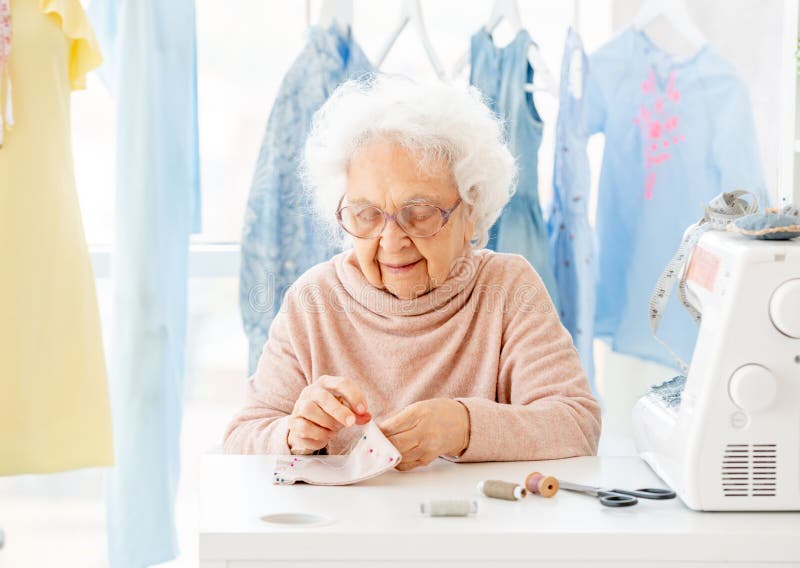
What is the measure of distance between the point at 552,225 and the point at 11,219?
4.46ft

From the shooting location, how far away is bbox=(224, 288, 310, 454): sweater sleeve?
5.60 feet

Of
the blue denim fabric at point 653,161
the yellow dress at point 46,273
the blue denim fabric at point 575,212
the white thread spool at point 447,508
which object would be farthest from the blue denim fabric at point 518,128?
the white thread spool at point 447,508

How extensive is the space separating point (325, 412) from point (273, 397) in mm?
326

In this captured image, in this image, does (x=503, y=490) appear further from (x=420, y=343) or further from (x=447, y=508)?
(x=420, y=343)

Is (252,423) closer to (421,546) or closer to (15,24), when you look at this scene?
(421,546)

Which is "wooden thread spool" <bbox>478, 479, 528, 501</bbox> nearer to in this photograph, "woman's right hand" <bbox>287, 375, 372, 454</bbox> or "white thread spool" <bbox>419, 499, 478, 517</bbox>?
"white thread spool" <bbox>419, 499, 478, 517</bbox>

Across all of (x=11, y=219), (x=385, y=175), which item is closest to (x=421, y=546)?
(x=385, y=175)

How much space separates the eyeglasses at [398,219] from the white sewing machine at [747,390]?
63cm

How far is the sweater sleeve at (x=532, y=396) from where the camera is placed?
163 centimetres

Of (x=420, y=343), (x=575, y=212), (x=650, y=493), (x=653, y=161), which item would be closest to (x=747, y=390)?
(x=650, y=493)

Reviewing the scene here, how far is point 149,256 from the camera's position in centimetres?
247

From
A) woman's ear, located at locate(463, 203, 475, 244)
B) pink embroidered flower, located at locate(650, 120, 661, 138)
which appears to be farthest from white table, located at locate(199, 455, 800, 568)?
pink embroidered flower, located at locate(650, 120, 661, 138)

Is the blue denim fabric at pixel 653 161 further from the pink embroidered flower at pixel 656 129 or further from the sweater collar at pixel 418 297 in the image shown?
the sweater collar at pixel 418 297

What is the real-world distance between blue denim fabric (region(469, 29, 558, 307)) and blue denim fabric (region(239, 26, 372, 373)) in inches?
12.5
